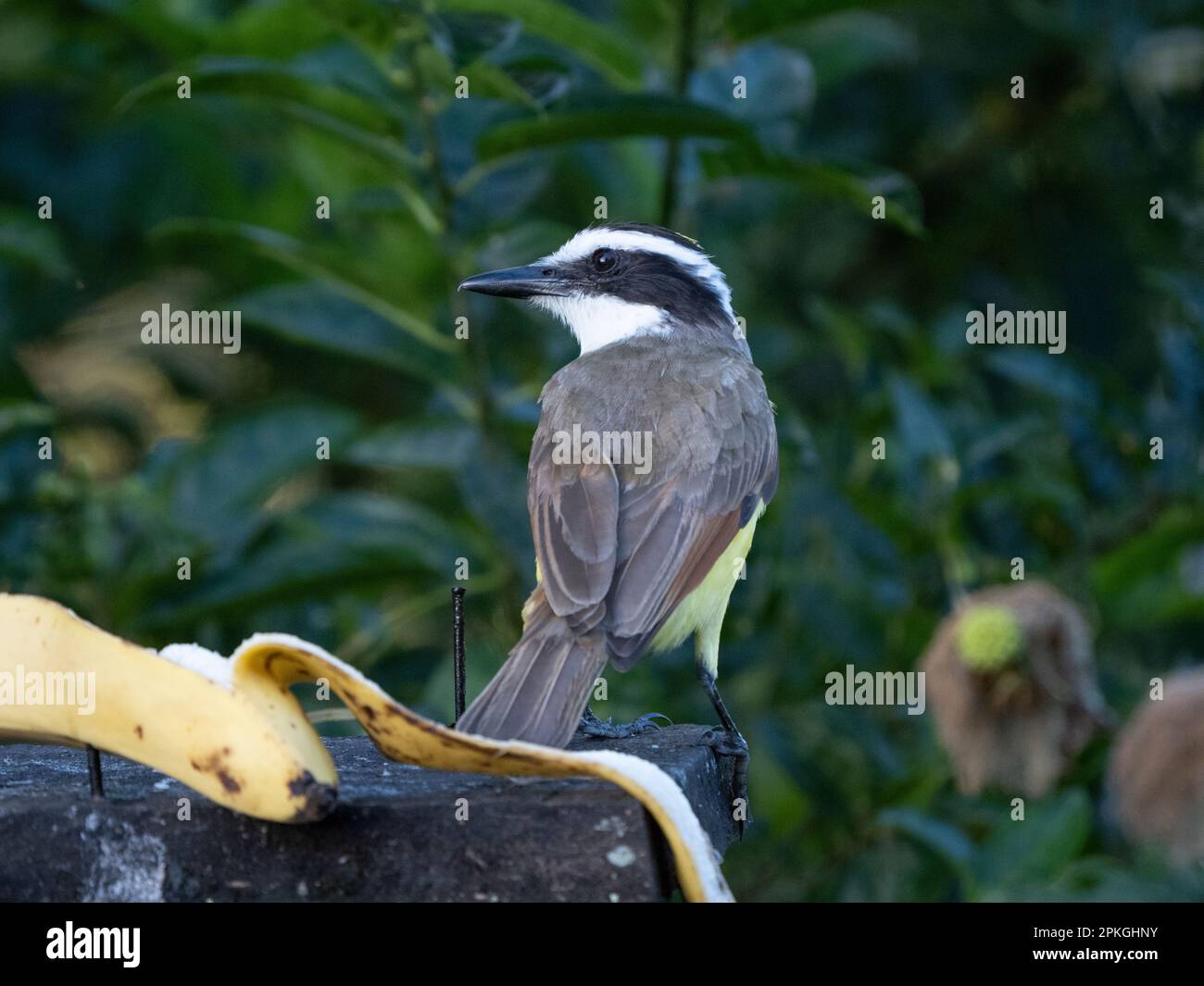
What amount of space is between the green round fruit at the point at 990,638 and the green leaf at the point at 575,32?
1848 mm

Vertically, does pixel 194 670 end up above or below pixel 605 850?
above

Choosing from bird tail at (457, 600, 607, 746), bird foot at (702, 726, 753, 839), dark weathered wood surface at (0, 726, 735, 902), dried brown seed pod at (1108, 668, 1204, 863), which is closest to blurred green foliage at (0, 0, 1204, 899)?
dried brown seed pod at (1108, 668, 1204, 863)

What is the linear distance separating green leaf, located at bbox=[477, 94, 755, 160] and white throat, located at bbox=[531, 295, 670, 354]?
441 millimetres

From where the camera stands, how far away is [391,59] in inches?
181

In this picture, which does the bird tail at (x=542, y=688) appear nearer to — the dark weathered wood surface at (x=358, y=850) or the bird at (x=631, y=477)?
the bird at (x=631, y=477)

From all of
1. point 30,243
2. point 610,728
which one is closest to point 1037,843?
point 610,728

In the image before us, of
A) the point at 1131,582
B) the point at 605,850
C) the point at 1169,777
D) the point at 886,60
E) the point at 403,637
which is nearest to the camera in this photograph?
the point at 605,850

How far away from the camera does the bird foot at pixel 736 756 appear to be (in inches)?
142

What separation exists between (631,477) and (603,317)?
1.07 metres

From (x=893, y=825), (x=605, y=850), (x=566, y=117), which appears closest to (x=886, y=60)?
(x=566, y=117)

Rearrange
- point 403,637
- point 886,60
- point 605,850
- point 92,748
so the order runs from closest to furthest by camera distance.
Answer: point 605,850
point 92,748
point 403,637
point 886,60

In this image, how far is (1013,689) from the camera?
195 inches

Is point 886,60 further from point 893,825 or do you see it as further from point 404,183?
point 893,825
